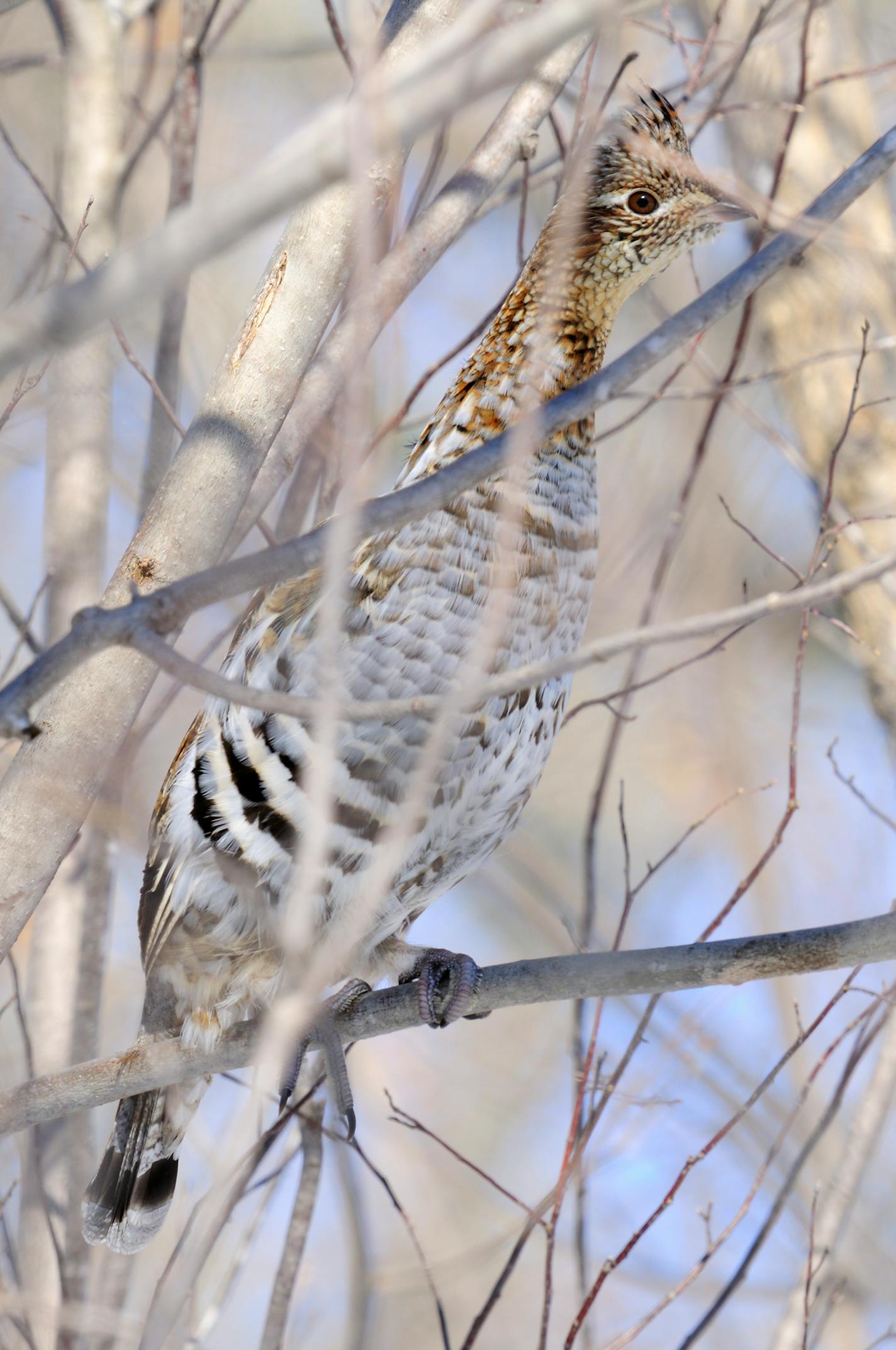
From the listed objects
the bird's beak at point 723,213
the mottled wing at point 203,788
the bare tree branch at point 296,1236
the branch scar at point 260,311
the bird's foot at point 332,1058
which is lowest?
the bare tree branch at point 296,1236

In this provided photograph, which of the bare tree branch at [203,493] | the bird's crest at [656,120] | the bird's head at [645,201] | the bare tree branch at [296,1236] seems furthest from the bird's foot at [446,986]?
the bird's crest at [656,120]

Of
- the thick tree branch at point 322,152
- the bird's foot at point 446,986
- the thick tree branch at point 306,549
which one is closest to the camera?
the thick tree branch at point 322,152

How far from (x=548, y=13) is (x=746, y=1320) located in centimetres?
663

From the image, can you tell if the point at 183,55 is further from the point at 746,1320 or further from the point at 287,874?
the point at 746,1320

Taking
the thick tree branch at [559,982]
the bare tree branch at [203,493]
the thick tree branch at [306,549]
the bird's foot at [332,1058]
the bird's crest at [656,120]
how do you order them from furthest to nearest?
the bird's crest at [656,120] → the bird's foot at [332,1058] → the bare tree branch at [203,493] → the thick tree branch at [559,982] → the thick tree branch at [306,549]

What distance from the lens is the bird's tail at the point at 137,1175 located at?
2916 millimetres

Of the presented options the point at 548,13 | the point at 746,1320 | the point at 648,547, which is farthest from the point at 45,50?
the point at 746,1320

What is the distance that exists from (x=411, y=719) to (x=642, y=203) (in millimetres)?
1385

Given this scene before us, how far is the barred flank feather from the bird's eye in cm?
236

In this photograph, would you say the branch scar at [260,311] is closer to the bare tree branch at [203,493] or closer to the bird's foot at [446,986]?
the bare tree branch at [203,493]

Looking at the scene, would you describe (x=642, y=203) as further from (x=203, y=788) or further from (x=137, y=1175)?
(x=137, y=1175)

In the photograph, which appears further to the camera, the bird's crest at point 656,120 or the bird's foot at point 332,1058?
the bird's crest at point 656,120

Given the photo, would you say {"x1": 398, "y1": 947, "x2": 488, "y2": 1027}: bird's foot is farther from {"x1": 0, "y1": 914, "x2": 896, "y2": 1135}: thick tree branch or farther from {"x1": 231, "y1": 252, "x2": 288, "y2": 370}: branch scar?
{"x1": 231, "y1": 252, "x2": 288, "y2": 370}: branch scar

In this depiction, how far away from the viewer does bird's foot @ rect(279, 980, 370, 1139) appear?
249 cm
